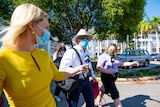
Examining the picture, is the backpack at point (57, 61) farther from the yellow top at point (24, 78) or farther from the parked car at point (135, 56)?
the parked car at point (135, 56)

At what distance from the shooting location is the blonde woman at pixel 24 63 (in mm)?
1915

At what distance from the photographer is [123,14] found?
13.4m

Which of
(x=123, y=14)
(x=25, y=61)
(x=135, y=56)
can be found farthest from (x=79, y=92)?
(x=135, y=56)

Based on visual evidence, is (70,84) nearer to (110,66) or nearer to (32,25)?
(110,66)

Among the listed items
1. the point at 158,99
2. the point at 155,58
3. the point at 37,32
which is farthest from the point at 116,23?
the point at 155,58

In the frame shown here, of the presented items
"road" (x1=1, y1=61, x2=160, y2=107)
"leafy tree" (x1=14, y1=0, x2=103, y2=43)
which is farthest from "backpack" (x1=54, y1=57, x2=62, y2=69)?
"leafy tree" (x1=14, y1=0, x2=103, y2=43)

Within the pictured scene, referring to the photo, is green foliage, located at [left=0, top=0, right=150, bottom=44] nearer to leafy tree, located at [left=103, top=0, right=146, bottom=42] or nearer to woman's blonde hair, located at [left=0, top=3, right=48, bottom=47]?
leafy tree, located at [left=103, top=0, right=146, bottom=42]

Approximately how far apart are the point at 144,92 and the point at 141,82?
1881mm

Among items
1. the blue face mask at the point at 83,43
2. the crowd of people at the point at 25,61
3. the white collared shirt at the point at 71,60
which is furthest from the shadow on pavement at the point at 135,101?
the crowd of people at the point at 25,61

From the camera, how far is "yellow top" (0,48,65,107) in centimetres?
191

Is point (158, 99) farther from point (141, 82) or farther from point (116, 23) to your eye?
point (116, 23)

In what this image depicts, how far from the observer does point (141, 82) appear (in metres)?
10.5

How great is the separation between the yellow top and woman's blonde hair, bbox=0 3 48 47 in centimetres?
9

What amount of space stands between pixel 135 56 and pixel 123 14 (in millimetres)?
9671
